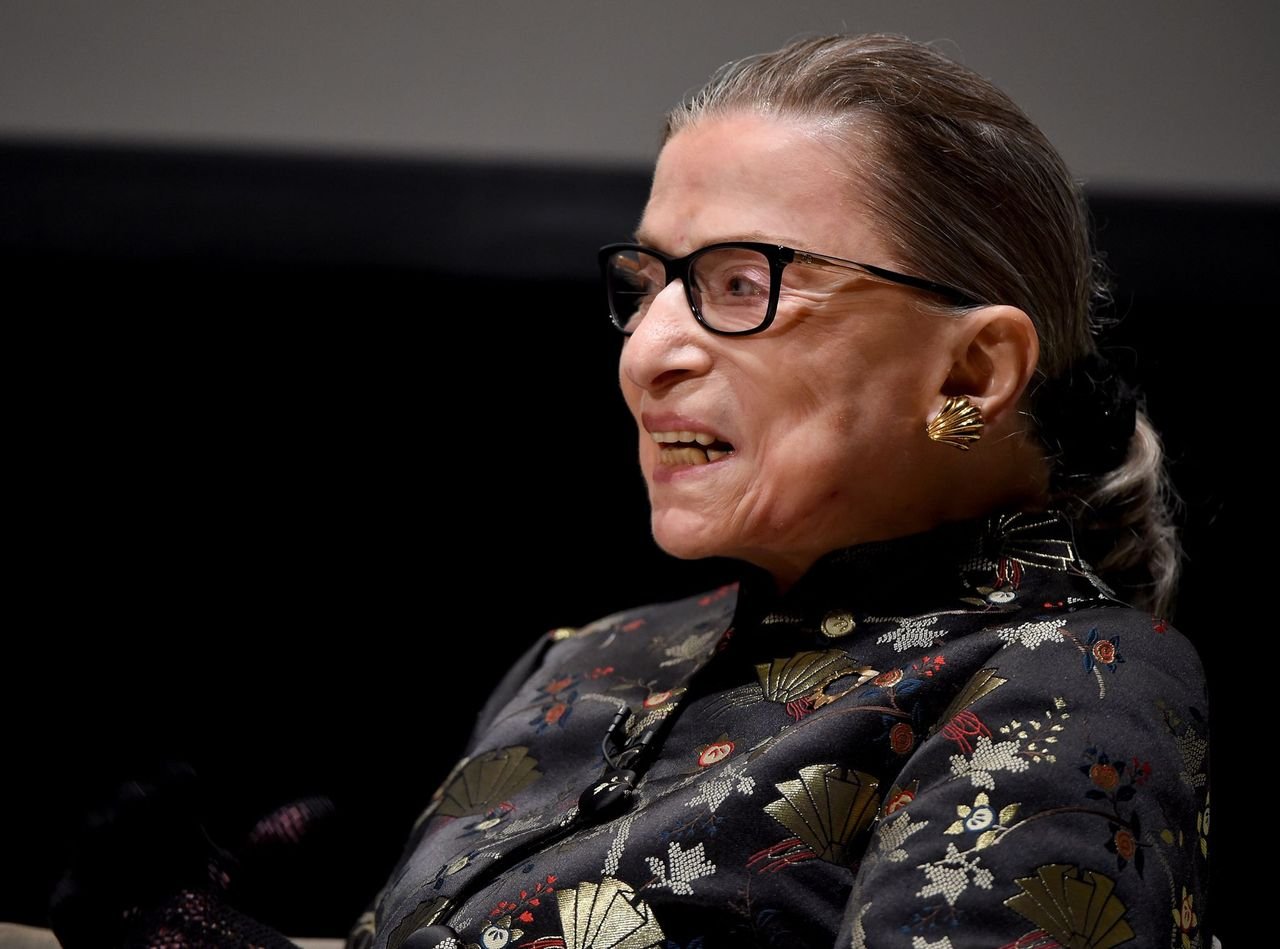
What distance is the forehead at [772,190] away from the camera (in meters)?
0.90

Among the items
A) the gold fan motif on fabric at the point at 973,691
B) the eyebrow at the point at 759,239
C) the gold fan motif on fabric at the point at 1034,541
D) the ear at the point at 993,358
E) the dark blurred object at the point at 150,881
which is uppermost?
the eyebrow at the point at 759,239

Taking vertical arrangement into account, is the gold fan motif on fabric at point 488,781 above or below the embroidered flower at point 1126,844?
below

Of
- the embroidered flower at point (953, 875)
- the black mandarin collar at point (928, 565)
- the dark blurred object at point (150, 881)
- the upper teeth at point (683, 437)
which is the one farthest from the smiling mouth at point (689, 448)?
the dark blurred object at point (150, 881)

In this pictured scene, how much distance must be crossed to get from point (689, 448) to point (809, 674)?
182mm

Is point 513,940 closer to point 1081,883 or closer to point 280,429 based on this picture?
point 1081,883

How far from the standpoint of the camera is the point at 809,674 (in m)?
0.93

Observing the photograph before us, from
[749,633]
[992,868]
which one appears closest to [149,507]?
[749,633]

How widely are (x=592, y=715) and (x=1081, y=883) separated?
0.45 metres

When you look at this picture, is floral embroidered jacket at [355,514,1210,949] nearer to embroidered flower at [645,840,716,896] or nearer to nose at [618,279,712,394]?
embroidered flower at [645,840,716,896]

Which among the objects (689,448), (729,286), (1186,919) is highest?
(729,286)

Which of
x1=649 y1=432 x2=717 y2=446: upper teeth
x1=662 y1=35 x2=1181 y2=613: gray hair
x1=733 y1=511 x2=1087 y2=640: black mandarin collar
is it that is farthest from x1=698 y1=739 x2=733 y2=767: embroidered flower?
x1=662 y1=35 x2=1181 y2=613: gray hair

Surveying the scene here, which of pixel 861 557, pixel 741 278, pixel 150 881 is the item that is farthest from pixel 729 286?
pixel 150 881

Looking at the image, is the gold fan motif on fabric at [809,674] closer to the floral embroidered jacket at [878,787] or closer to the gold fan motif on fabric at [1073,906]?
the floral embroidered jacket at [878,787]

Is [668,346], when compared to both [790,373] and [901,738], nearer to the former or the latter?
[790,373]
